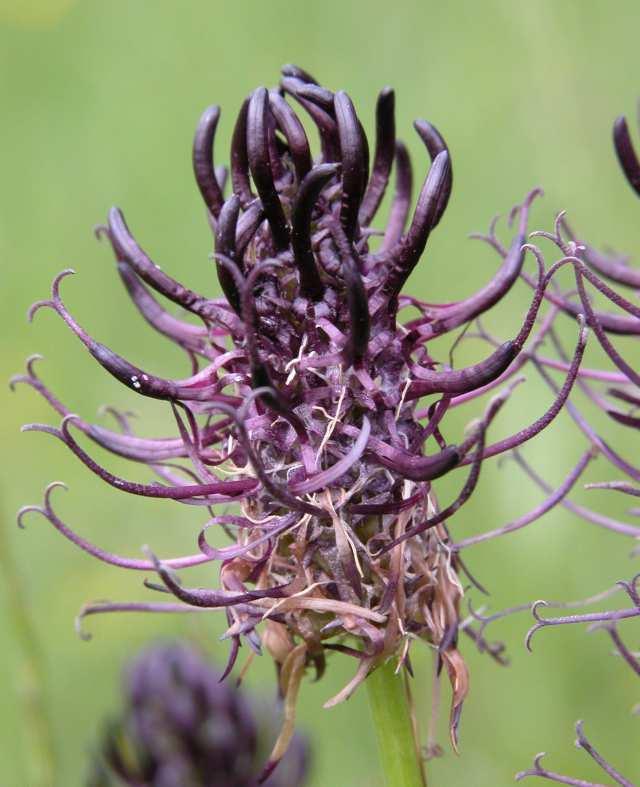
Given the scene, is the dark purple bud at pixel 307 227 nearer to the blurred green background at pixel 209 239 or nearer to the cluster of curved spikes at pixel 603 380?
the cluster of curved spikes at pixel 603 380

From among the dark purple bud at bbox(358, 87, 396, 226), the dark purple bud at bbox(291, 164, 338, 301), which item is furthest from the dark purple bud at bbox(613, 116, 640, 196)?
A: the dark purple bud at bbox(291, 164, 338, 301)

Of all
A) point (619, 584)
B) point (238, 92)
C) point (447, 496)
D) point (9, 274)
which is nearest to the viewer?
point (619, 584)

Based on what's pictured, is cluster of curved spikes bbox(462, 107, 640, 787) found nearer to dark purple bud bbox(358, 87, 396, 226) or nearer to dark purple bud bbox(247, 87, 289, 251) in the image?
dark purple bud bbox(358, 87, 396, 226)

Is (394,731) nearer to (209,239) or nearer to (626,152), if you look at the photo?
(626,152)

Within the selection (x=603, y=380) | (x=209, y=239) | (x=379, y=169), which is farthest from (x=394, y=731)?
(x=209, y=239)

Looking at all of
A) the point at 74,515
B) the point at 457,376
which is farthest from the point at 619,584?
the point at 74,515

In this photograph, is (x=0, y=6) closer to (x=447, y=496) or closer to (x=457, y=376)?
(x=447, y=496)

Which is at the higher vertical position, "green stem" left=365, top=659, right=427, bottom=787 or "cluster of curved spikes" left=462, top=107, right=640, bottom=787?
"cluster of curved spikes" left=462, top=107, right=640, bottom=787

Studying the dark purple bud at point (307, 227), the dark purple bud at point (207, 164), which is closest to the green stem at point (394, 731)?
the dark purple bud at point (307, 227)
